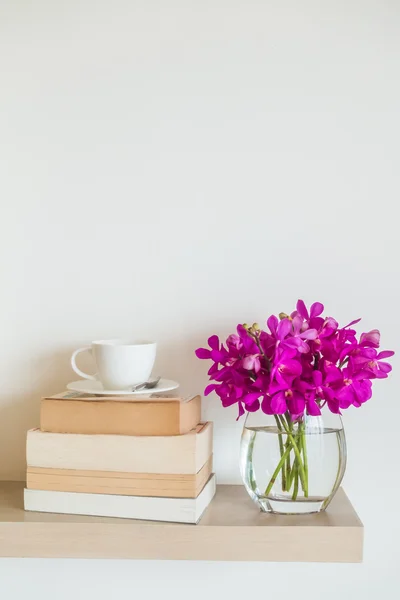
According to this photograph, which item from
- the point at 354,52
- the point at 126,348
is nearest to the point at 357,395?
the point at 126,348

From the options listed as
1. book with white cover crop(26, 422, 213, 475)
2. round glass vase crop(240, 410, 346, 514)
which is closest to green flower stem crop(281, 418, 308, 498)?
round glass vase crop(240, 410, 346, 514)

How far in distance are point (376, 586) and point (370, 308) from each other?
416 mm

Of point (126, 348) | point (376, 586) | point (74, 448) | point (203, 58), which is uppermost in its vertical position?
point (203, 58)

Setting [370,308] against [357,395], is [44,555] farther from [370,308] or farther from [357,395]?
[370,308]

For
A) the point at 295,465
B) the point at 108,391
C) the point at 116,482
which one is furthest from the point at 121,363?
the point at 295,465

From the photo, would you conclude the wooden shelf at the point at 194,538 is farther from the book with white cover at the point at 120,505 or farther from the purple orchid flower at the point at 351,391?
the purple orchid flower at the point at 351,391

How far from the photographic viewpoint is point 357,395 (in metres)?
0.90

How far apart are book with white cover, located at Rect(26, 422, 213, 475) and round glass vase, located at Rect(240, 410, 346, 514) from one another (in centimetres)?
8

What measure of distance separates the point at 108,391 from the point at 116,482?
12cm

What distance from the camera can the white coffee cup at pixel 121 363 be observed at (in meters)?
0.95

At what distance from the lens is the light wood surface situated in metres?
0.90

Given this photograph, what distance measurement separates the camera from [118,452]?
3.00 ft

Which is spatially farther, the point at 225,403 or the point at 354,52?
the point at 354,52

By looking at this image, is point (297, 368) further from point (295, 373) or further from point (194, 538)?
point (194, 538)
